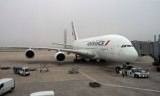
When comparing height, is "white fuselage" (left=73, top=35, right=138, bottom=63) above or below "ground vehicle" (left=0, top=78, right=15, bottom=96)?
above

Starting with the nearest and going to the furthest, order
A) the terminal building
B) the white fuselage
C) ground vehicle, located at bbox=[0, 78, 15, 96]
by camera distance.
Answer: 1. ground vehicle, located at bbox=[0, 78, 15, 96]
2. the white fuselage
3. the terminal building

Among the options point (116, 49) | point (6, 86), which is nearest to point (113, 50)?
point (116, 49)

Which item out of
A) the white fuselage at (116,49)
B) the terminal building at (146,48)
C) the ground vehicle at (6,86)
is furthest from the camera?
the terminal building at (146,48)

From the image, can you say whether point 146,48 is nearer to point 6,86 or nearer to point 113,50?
point 113,50

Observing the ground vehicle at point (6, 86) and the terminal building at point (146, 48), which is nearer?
the ground vehicle at point (6, 86)

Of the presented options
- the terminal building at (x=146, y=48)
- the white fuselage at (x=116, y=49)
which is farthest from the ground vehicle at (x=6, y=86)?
the terminal building at (x=146, y=48)

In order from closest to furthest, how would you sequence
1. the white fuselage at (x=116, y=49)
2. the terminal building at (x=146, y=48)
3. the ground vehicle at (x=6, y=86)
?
the ground vehicle at (x=6, y=86) → the white fuselage at (x=116, y=49) → the terminal building at (x=146, y=48)

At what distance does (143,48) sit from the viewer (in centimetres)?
1625

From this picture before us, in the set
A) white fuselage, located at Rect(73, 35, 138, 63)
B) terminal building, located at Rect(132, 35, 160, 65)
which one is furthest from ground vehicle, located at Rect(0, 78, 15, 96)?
terminal building, located at Rect(132, 35, 160, 65)

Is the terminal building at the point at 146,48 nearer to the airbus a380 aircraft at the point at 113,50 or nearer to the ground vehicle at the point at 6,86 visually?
the airbus a380 aircraft at the point at 113,50

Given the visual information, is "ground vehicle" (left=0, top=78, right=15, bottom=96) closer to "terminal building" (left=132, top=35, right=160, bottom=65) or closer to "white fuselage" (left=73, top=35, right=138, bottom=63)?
"white fuselage" (left=73, top=35, right=138, bottom=63)

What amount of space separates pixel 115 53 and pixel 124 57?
4.81 ft

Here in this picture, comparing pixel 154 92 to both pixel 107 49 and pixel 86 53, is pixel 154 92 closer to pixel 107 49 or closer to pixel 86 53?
pixel 107 49

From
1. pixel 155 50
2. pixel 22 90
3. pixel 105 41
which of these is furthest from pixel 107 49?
pixel 22 90
